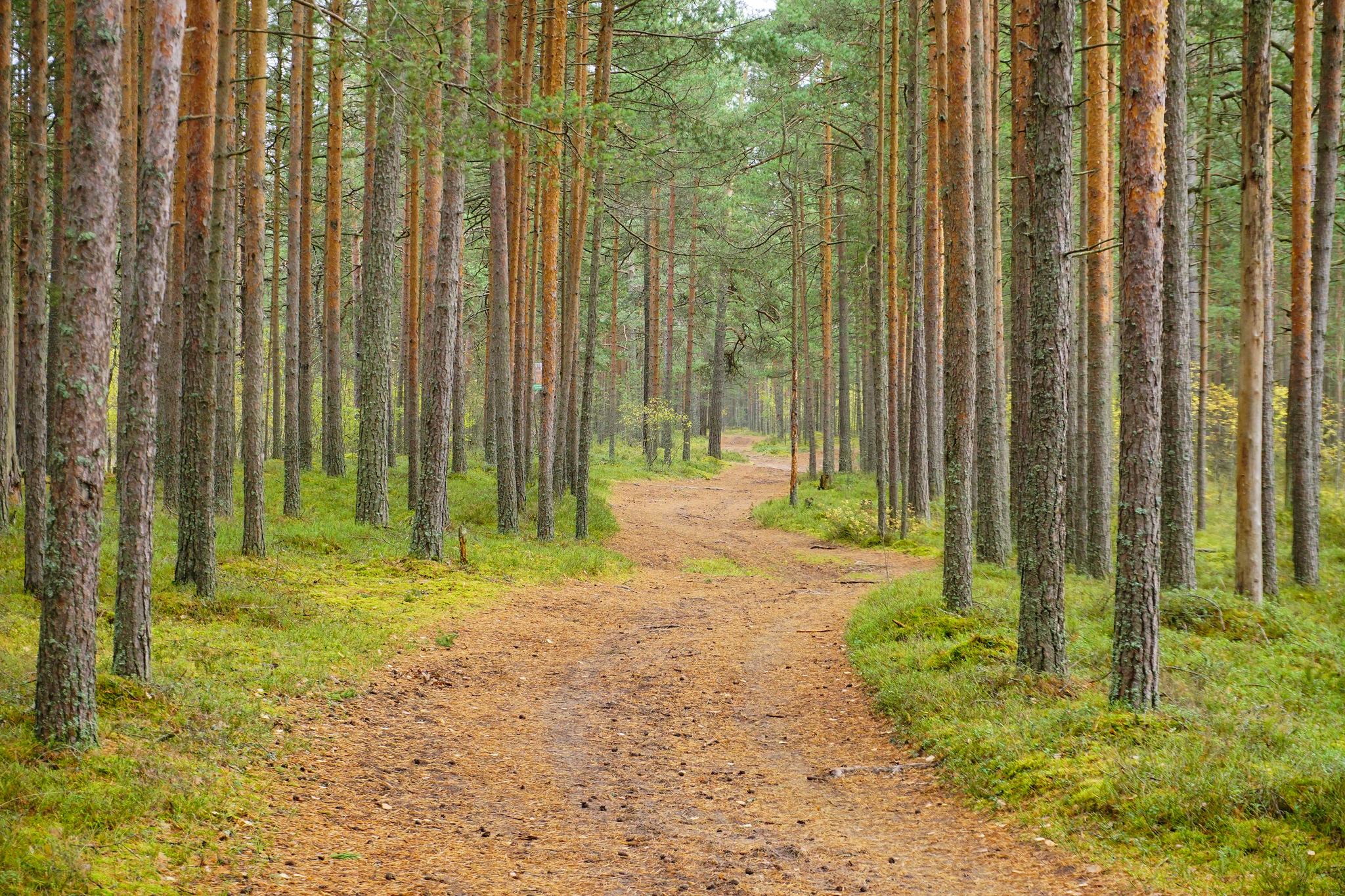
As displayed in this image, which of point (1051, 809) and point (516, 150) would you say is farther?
point (516, 150)

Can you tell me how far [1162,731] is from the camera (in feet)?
19.4

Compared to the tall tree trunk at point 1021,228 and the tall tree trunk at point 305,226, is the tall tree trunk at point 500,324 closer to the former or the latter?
the tall tree trunk at point 305,226

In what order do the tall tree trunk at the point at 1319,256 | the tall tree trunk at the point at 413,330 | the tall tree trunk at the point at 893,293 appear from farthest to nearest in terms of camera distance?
1. the tall tree trunk at the point at 413,330
2. the tall tree trunk at the point at 893,293
3. the tall tree trunk at the point at 1319,256

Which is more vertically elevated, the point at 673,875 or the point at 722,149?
the point at 722,149

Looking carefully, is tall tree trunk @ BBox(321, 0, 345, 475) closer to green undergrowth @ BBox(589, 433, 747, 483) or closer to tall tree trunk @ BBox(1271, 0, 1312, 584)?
green undergrowth @ BBox(589, 433, 747, 483)

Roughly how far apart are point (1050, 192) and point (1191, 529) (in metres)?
6.27

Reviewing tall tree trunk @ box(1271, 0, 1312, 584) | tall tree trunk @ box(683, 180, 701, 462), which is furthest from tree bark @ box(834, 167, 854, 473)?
tall tree trunk @ box(1271, 0, 1312, 584)

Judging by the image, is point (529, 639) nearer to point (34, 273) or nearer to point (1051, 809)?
point (1051, 809)

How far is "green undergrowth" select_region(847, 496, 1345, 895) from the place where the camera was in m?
4.44

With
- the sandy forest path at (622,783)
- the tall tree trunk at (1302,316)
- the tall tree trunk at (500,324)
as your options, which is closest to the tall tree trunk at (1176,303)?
the tall tree trunk at (1302,316)

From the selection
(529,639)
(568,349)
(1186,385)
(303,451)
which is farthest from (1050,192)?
(303,451)

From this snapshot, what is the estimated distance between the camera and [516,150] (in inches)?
635

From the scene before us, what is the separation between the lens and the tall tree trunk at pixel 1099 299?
12.4 metres

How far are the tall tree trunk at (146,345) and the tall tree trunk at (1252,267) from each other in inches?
460
